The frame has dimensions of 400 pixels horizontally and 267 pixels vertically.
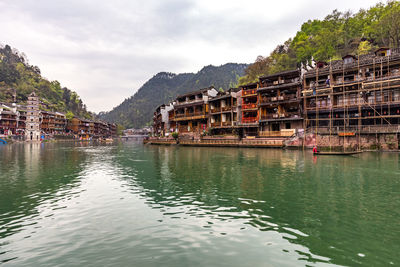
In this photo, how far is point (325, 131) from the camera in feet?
141

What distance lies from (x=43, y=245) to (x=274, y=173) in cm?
1708

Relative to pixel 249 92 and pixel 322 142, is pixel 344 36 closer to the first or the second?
pixel 249 92

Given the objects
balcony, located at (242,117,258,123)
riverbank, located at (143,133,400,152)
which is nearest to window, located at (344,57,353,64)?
riverbank, located at (143,133,400,152)

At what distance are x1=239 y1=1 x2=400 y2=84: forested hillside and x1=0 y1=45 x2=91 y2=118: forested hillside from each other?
144672 millimetres

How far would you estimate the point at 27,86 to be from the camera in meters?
144

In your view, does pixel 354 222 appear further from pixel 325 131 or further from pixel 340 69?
pixel 340 69

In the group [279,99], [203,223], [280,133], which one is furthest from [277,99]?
[203,223]

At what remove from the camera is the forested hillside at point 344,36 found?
58.6 m

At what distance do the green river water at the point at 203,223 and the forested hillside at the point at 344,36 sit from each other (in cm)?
5720

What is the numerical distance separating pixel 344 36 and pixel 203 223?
84.4m

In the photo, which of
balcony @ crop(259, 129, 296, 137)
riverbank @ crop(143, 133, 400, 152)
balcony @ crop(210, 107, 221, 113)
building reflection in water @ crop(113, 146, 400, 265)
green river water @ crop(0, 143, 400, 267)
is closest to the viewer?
green river water @ crop(0, 143, 400, 267)

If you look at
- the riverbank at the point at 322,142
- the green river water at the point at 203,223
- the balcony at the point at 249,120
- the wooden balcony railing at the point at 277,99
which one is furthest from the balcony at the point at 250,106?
the green river water at the point at 203,223

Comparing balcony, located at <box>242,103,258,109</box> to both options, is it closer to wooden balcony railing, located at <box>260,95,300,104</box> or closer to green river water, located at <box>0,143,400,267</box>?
wooden balcony railing, located at <box>260,95,300,104</box>

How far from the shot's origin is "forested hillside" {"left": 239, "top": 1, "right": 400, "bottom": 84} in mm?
58594
